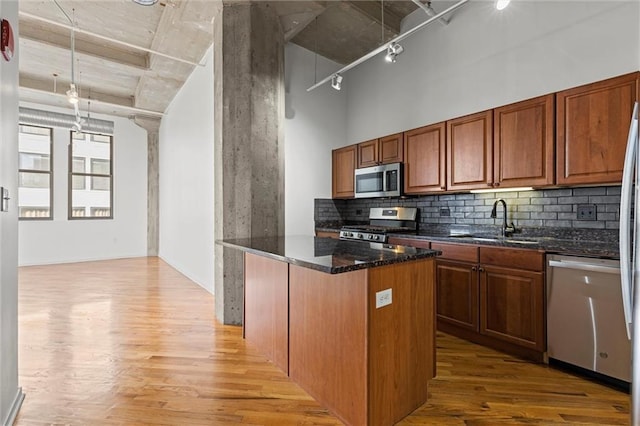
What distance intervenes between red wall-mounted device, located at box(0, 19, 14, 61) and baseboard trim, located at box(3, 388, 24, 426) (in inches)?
75.7

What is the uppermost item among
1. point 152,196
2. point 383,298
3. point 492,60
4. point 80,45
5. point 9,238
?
point 80,45

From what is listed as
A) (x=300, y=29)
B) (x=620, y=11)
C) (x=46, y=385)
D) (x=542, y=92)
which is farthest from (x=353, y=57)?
(x=46, y=385)

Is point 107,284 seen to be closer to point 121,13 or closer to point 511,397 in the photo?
point 121,13

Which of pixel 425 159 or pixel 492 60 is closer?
pixel 492 60

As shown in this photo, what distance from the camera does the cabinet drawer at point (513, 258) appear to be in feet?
8.14

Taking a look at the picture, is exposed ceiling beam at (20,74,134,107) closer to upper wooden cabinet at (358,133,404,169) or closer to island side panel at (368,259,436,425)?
upper wooden cabinet at (358,133,404,169)

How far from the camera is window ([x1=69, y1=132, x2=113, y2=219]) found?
7477 millimetres

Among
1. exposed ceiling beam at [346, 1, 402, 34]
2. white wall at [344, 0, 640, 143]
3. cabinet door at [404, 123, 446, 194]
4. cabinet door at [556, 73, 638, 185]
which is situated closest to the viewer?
cabinet door at [556, 73, 638, 185]

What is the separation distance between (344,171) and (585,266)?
328 centimetres

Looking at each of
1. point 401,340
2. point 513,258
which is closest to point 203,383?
point 401,340

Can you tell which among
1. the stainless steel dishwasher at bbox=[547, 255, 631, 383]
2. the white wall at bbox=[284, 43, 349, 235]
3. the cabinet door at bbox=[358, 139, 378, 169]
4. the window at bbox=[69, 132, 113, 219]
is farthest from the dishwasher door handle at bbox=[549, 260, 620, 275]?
the window at bbox=[69, 132, 113, 219]

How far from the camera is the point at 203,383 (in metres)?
2.24

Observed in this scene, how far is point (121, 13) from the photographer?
418 cm

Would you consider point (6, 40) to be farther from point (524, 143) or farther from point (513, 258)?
point (524, 143)
